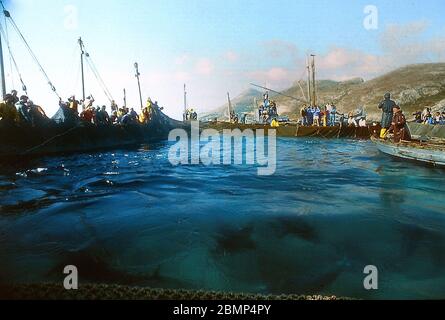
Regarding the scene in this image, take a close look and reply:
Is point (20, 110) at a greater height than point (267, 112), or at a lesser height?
lesser

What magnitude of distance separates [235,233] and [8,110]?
16713 millimetres

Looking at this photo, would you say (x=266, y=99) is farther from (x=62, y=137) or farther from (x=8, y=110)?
(x=8, y=110)

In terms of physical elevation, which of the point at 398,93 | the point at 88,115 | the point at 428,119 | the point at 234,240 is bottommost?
the point at 234,240

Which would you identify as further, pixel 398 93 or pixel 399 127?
pixel 398 93

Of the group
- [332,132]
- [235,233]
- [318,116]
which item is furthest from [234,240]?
[318,116]

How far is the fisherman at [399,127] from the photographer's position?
1480 cm

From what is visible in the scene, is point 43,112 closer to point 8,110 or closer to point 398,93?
point 8,110

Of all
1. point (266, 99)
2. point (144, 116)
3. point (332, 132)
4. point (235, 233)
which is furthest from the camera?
point (266, 99)

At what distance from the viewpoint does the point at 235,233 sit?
254 inches

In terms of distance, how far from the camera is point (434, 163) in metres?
12.9

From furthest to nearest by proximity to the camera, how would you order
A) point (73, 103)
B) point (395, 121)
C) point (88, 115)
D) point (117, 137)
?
1. point (117, 137)
2. point (88, 115)
3. point (73, 103)
4. point (395, 121)

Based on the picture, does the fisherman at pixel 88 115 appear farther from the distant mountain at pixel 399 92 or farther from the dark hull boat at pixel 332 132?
the distant mountain at pixel 399 92

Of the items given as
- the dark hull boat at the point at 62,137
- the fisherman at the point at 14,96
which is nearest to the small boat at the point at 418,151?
the dark hull boat at the point at 62,137

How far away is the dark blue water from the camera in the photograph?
4785 millimetres
